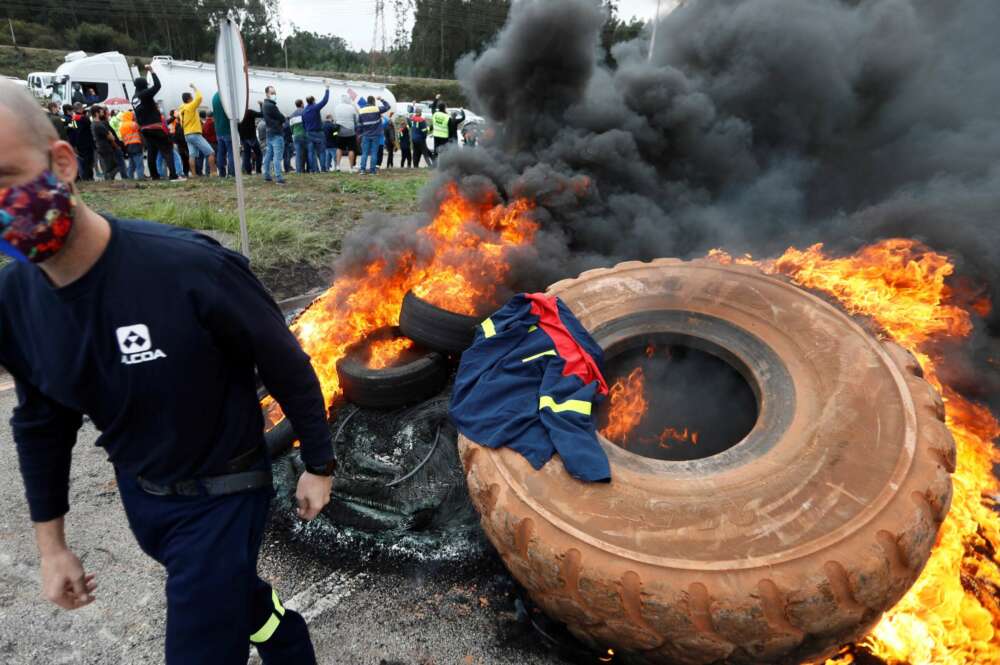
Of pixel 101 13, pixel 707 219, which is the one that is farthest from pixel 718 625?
pixel 101 13

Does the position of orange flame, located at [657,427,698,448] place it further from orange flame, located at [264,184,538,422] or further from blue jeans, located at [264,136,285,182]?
blue jeans, located at [264,136,285,182]

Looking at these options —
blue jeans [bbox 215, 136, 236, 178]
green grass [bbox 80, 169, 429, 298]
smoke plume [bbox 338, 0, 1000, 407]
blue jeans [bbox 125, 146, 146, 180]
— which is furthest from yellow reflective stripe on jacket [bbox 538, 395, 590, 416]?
blue jeans [bbox 125, 146, 146, 180]

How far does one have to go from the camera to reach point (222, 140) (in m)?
14.5

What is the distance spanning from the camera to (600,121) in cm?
679

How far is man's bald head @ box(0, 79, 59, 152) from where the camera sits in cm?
135

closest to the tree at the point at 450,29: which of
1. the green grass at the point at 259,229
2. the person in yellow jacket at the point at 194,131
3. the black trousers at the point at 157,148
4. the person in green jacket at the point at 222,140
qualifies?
the person in green jacket at the point at 222,140

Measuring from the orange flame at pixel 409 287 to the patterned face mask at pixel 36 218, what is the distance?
3155mm

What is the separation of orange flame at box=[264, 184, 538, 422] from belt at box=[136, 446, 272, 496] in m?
2.66

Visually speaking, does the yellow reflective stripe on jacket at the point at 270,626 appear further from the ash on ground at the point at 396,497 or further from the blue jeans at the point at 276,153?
the blue jeans at the point at 276,153

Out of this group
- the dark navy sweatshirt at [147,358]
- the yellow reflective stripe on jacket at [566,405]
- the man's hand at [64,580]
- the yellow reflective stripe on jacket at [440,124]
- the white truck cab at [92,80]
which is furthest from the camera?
the white truck cab at [92,80]

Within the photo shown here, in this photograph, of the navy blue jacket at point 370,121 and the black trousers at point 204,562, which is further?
the navy blue jacket at point 370,121

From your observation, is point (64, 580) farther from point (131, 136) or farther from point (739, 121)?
point (131, 136)

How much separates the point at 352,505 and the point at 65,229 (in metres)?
2.68

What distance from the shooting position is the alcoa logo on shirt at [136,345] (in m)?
1.61
